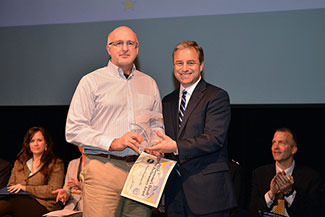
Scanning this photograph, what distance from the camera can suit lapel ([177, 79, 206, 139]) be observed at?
226cm

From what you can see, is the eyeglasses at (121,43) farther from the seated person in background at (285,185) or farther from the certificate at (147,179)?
the seated person in background at (285,185)

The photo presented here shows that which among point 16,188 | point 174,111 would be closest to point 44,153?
point 16,188

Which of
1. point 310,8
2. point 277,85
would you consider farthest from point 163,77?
point 310,8

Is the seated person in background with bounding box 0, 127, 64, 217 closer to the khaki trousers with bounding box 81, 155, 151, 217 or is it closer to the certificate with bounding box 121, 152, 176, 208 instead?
the khaki trousers with bounding box 81, 155, 151, 217

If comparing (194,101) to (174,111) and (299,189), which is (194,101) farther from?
(299,189)

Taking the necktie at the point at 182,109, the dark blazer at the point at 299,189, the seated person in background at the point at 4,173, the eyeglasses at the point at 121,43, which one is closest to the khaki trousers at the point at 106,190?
the necktie at the point at 182,109

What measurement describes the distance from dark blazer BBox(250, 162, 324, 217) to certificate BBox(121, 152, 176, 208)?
1655 mm

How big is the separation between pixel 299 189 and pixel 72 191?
85.7 inches

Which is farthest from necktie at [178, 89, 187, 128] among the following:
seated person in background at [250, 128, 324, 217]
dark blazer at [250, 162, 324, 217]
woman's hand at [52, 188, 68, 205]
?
woman's hand at [52, 188, 68, 205]

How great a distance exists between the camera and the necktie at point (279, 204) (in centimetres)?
346

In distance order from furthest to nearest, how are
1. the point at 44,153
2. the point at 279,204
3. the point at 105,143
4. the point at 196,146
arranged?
the point at 44,153, the point at 279,204, the point at 105,143, the point at 196,146

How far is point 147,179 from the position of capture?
2178 millimetres

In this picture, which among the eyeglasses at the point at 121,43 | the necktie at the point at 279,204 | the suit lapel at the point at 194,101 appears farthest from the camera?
the necktie at the point at 279,204

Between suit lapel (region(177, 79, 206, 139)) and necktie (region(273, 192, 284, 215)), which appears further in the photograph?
necktie (region(273, 192, 284, 215))
